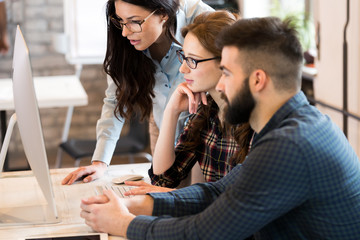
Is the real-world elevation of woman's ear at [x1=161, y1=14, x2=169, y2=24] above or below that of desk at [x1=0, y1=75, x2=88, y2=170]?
above

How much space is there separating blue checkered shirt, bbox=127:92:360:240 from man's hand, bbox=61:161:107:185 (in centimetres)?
57

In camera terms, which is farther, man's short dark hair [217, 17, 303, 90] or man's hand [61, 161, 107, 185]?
man's hand [61, 161, 107, 185]

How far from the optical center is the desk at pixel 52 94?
3.37 meters

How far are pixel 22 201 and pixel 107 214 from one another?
388 mm

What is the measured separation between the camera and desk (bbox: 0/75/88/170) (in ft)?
11.0

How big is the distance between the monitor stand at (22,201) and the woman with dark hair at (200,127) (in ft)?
0.80

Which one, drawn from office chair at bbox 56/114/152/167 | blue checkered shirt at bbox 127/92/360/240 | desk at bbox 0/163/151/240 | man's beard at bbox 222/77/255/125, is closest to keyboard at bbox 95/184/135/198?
desk at bbox 0/163/151/240

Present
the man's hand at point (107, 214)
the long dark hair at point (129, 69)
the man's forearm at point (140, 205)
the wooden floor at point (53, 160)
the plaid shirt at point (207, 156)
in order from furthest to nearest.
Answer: the wooden floor at point (53, 160) → the long dark hair at point (129, 69) → the plaid shirt at point (207, 156) → the man's forearm at point (140, 205) → the man's hand at point (107, 214)

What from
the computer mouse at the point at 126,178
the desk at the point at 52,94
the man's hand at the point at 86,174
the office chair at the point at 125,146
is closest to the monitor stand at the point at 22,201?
the man's hand at the point at 86,174

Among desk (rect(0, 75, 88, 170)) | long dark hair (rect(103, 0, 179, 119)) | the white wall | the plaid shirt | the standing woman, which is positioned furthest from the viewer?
desk (rect(0, 75, 88, 170))

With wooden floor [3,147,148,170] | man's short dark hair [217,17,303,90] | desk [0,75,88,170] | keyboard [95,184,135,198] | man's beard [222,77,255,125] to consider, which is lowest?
wooden floor [3,147,148,170]

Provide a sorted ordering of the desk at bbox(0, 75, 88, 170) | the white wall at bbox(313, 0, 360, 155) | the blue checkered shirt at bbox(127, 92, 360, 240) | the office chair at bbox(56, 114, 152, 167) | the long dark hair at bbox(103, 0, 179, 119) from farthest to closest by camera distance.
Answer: the office chair at bbox(56, 114, 152, 167) → the desk at bbox(0, 75, 88, 170) → the white wall at bbox(313, 0, 360, 155) → the long dark hair at bbox(103, 0, 179, 119) → the blue checkered shirt at bbox(127, 92, 360, 240)

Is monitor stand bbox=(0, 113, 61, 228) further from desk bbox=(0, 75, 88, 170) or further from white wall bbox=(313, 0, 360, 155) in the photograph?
white wall bbox=(313, 0, 360, 155)

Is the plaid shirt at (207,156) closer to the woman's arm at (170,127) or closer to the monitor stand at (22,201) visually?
the woman's arm at (170,127)
